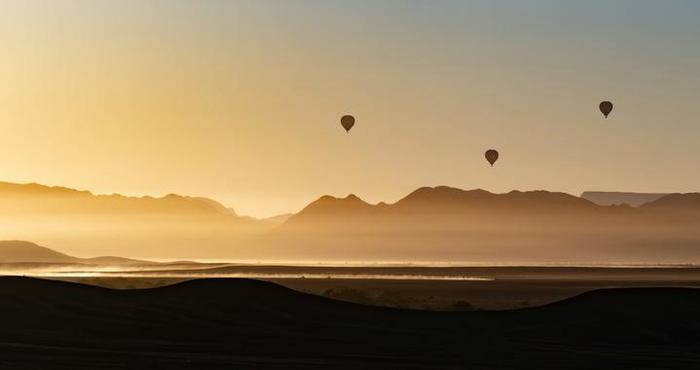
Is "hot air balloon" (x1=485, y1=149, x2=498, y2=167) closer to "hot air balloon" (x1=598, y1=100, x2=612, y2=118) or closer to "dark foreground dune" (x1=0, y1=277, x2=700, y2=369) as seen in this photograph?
"hot air balloon" (x1=598, y1=100, x2=612, y2=118)

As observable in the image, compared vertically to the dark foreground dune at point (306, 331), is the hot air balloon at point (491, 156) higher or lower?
higher

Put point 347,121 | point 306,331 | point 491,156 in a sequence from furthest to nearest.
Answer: point 491,156 < point 347,121 < point 306,331

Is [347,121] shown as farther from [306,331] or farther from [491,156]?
[306,331]

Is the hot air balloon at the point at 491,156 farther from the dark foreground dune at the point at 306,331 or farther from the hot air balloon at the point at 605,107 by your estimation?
the dark foreground dune at the point at 306,331

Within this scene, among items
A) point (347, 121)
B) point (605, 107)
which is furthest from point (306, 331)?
point (605, 107)

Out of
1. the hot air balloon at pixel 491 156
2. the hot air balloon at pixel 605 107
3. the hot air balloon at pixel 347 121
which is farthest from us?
the hot air balloon at pixel 491 156

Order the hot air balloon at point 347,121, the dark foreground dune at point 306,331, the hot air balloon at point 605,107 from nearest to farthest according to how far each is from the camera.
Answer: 1. the dark foreground dune at point 306,331
2. the hot air balloon at point 347,121
3. the hot air balloon at point 605,107

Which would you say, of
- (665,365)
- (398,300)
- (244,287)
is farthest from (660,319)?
(398,300)

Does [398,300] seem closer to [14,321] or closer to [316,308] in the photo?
[316,308]

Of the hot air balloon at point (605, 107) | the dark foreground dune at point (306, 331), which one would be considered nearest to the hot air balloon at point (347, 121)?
→ the hot air balloon at point (605, 107)

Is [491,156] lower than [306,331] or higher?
higher
